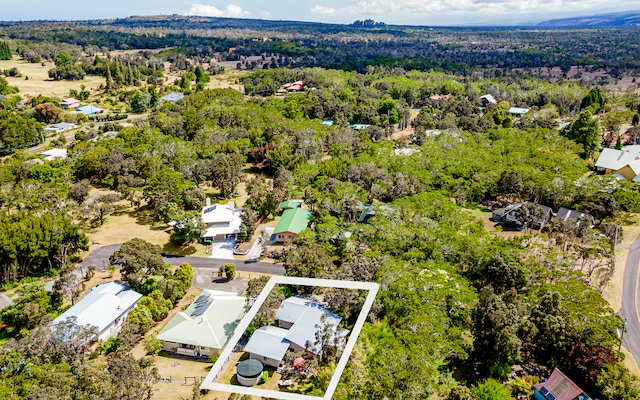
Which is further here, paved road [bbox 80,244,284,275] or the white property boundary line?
paved road [bbox 80,244,284,275]

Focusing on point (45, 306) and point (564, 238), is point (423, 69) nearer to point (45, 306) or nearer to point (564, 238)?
point (564, 238)

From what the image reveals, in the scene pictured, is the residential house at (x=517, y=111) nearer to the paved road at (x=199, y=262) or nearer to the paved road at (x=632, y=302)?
the paved road at (x=632, y=302)

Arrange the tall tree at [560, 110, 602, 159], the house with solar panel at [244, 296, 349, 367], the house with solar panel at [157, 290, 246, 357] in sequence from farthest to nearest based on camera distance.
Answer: the tall tree at [560, 110, 602, 159] < the house with solar panel at [157, 290, 246, 357] < the house with solar panel at [244, 296, 349, 367]

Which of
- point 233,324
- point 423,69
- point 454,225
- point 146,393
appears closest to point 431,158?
point 454,225

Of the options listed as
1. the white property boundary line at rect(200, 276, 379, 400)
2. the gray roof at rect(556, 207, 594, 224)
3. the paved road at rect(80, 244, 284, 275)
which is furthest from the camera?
the gray roof at rect(556, 207, 594, 224)

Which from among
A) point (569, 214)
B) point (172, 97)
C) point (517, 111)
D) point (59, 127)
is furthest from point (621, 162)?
point (59, 127)

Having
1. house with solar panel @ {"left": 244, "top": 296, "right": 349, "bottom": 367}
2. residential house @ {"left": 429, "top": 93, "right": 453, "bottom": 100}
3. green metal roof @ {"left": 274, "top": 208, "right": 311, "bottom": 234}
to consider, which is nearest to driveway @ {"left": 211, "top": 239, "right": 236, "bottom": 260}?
green metal roof @ {"left": 274, "top": 208, "right": 311, "bottom": 234}

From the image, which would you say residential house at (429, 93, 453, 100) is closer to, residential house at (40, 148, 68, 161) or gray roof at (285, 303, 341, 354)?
residential house at (40, 148, 68, 161)
